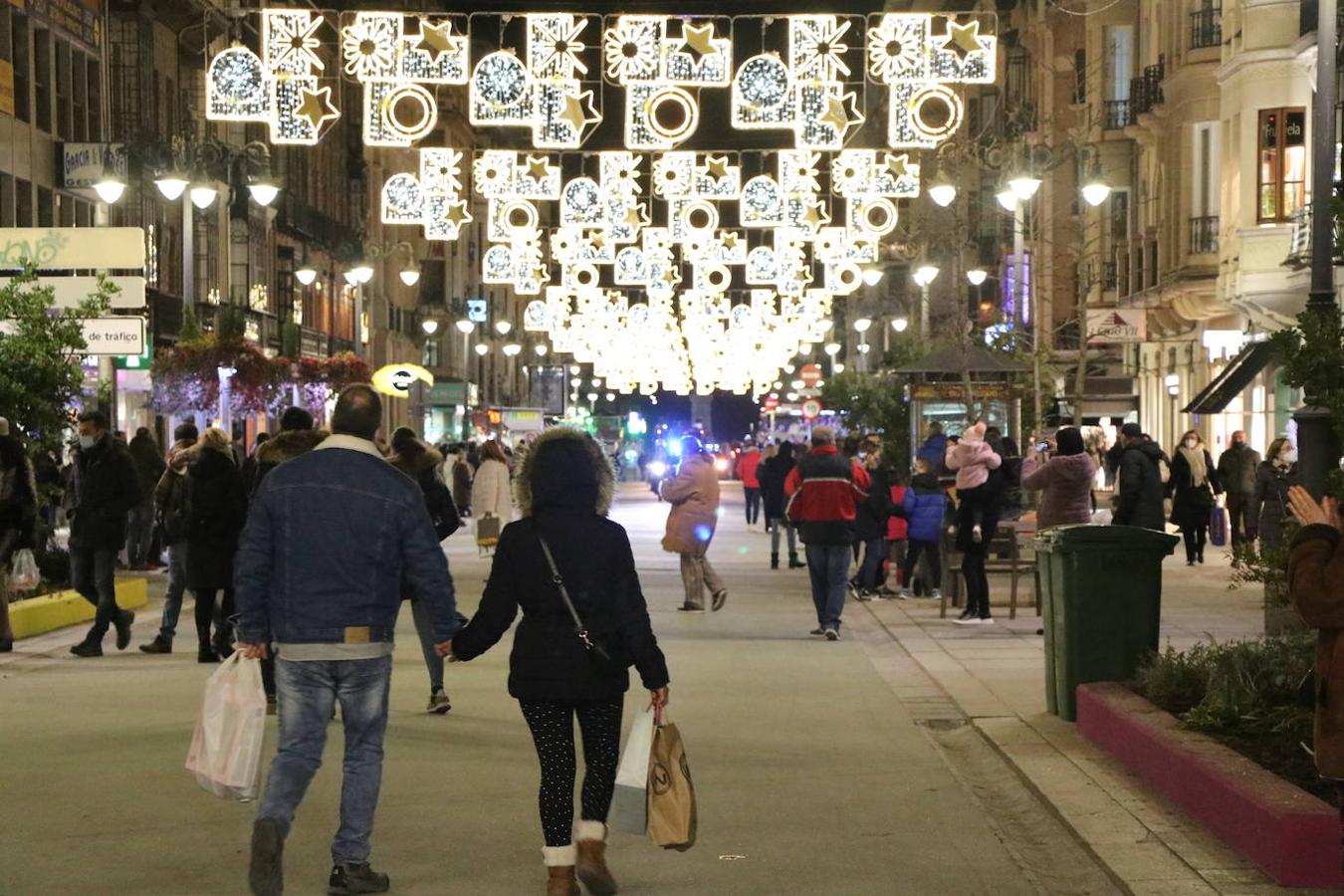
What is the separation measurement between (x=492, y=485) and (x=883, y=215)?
12646 millimetres

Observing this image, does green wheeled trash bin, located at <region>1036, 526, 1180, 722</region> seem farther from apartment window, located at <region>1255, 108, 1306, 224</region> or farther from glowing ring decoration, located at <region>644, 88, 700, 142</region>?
apartment window, located at <region>1255, 108, 1306, 224</region>

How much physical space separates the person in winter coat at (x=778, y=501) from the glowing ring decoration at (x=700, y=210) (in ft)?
17.1

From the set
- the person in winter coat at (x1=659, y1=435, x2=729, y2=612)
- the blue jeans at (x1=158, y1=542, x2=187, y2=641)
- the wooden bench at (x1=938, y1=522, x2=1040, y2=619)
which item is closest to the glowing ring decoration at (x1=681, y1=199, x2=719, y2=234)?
the wooden bench at (x1=938, y1=522, x2=1040, y2=619)

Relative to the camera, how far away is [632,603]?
7.98 m

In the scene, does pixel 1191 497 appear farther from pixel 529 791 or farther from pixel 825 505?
pixel 529 791

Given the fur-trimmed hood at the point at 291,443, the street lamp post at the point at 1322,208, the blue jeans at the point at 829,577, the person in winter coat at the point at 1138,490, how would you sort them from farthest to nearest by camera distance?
the blue jeans at the point at 829,577
the person in winter coat at the point at 1138,490
the street lamp post at the point at 1322,208
the fur-trimmed hood at the point at 291,443

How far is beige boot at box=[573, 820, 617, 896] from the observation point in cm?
818

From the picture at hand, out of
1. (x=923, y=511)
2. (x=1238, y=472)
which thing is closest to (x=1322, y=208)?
(x=923, y=511)

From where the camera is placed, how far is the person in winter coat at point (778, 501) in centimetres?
3061

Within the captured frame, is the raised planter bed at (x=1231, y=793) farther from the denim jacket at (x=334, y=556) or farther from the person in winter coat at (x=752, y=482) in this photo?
the person in winter coat at (x=752, y=482)

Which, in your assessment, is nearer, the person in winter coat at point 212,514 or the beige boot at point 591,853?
the beige boot at point 591,853

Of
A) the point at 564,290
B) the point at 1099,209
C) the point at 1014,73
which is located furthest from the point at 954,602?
the point at 1014,73

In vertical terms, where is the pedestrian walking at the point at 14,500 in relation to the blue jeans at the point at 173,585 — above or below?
above

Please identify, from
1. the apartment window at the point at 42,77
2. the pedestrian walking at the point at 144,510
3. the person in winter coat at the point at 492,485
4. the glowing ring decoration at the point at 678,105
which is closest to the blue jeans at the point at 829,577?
the glowing ring decoration at the point at 678,105
